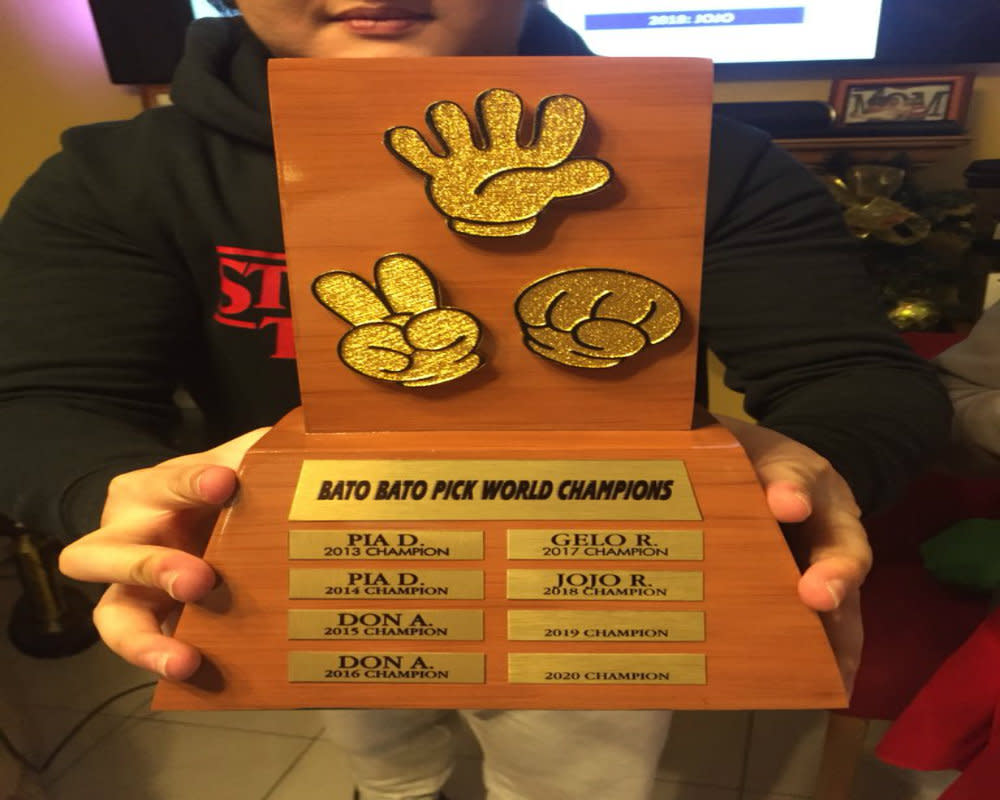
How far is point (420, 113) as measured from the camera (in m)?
0.40

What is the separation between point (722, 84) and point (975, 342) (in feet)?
2.83

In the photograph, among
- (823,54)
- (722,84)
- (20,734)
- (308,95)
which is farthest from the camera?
(722,84)

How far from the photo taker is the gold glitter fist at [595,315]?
0.42m

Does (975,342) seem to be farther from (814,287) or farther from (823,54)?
(823,54)

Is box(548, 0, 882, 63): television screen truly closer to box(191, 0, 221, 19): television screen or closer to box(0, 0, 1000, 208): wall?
box(0, 0, 1000, 208): wall

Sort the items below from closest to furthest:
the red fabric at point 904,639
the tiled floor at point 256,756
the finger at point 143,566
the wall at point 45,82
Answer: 1. the finger at point 143,566
2. the red fabric at point 904,639
3. the tiled floor at point 256,756
4. the wall at point 45,82

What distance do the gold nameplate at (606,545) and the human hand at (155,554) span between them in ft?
0.56

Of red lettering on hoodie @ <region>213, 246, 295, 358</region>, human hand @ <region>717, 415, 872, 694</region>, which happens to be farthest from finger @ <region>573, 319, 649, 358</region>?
red lettering on hoodie @ <region>213, 246, 295, 358</region>

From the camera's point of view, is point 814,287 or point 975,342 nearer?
point 814,287

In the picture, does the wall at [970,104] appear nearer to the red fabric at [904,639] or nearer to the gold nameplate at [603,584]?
the red fabric at [904,639]

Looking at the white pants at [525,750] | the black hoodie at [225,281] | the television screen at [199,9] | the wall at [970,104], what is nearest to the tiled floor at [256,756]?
the white pants at [525,750]

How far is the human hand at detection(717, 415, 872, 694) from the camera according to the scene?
0.40 meters

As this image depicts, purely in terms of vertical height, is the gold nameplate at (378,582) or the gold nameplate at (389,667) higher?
the gold nameplate at (378,582)

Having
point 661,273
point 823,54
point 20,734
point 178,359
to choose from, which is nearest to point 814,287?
point 661,273
